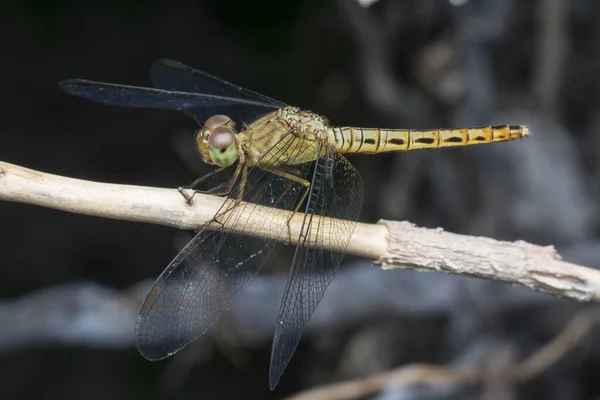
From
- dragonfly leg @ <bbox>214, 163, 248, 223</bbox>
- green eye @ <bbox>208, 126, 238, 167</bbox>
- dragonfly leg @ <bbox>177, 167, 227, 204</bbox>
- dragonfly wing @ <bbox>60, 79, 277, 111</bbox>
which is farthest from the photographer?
dragonfly wing @ <bbox>60, 79, 277, 111</bbox>

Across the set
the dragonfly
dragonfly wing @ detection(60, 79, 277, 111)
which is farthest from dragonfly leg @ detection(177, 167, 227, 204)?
dragonfly wing @ detection(60, 79, 277, 111)

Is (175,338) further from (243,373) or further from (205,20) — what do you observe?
(205,20)

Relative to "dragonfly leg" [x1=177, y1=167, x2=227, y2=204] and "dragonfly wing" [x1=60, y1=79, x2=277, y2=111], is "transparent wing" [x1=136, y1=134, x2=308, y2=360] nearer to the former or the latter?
"dragonfly leg" [x1=177, y1=167, x2=227, y2=204]

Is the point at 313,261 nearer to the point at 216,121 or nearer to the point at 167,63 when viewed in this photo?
the point at 216,121

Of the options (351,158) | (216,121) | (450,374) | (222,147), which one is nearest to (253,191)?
(222,147)

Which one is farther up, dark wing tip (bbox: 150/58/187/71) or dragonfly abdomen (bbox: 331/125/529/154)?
dark wing tip (bbox: 150/58/187/71)

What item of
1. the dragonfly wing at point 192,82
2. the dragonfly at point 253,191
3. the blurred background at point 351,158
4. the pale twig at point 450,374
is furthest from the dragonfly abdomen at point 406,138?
the pale twig at point 450,374

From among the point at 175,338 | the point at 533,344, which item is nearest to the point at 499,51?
the point at 533,344
